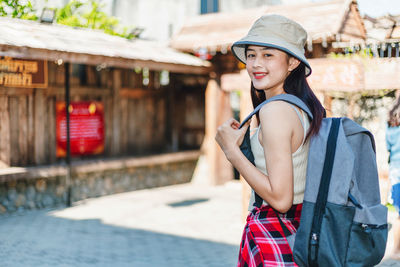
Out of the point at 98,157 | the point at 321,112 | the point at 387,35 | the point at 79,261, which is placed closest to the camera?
the point at 321,112

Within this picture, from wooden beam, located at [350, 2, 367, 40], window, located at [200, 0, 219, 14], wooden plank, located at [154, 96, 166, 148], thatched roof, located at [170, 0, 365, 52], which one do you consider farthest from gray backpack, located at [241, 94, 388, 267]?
window, located at [200, 0, 219, 14]

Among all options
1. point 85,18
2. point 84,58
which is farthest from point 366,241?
point 85,18

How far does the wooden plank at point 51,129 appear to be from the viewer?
9.21 m

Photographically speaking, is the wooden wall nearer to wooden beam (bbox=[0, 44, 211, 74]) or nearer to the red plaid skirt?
wooden beam (bbox=[0, 44, 211, 74])

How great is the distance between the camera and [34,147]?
898 centimetres

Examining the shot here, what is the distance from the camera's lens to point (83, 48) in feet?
26.8

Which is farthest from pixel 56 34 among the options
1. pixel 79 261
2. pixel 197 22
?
pixel 79 261

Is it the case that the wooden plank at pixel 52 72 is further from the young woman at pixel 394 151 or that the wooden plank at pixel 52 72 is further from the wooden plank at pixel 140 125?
the young woman at pixel 394 151

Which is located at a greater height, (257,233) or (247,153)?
(247,153)

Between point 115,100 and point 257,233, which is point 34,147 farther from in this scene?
point 257,233

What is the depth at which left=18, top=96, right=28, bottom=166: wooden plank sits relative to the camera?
8.66 meters

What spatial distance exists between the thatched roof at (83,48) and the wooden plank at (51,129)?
133 cm

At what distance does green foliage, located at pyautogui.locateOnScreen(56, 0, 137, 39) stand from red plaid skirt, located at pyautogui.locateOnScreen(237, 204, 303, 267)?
9.79m

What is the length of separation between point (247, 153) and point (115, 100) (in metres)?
8.74
